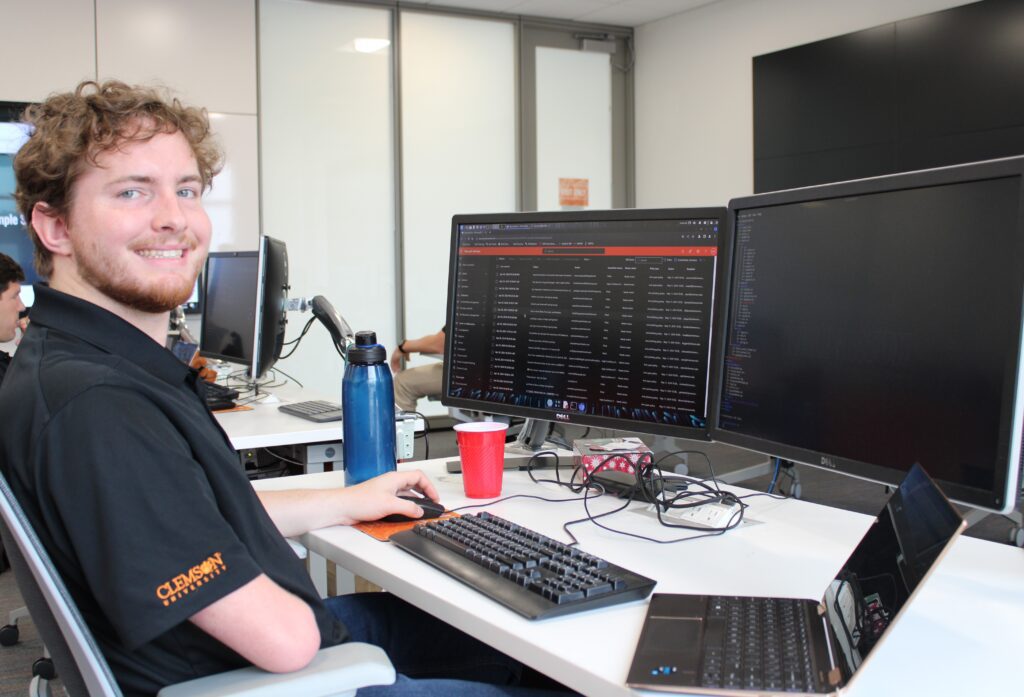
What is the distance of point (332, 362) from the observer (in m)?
5.61

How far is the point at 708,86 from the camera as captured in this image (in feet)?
19.6

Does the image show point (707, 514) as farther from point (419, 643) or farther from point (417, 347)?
point (417, 347)

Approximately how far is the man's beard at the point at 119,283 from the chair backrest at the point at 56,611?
1.01 feet

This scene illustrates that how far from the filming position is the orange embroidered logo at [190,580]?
0.88 metres

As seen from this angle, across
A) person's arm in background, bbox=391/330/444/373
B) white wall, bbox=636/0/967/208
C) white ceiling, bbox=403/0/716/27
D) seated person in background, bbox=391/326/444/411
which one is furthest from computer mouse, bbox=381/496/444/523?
white ceiling, bbox=403/0/716/27

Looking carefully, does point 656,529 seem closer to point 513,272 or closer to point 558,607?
point 558,607

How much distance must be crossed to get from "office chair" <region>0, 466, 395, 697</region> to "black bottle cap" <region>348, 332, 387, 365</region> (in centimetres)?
68

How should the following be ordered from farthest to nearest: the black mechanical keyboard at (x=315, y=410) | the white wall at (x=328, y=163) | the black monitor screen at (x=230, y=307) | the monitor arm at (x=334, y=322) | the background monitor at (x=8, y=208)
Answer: the white wall at (x=328, y=163) → the background monitor at (x=8, y=208) → the black monitor screen at (x=230, y=307) → the black mechanical keyboard at (x=315, y=410) → the monitor arm at (x=334, y=322)

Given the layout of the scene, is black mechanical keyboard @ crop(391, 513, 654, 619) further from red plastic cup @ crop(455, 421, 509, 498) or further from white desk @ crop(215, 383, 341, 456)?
white desk @ crop(215, 383, 341, 456)

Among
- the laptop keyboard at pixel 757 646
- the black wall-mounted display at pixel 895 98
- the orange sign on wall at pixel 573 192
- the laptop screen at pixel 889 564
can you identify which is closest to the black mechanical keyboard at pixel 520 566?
the laptop keyboard at pixel 757 646

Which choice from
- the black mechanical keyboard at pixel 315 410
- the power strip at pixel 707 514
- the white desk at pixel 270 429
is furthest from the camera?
the black mechanical keyboard at pixel 315 410

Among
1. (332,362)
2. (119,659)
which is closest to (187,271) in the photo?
(119,659)

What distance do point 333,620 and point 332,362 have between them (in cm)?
458

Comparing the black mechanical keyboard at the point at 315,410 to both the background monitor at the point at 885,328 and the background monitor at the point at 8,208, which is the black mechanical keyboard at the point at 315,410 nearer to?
the background monitor at the point at 885,328
